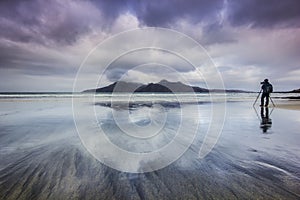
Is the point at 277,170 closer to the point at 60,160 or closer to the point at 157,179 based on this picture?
the point at 157,179

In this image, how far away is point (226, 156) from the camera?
15.6 feet

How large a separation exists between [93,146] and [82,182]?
231 centimetres

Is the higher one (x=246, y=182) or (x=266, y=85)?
(x=266, y=85)

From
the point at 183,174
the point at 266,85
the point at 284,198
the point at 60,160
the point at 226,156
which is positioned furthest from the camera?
the point at 266,85

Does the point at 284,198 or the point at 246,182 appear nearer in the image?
the point at 284,198

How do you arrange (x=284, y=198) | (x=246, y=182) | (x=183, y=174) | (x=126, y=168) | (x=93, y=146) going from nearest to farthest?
1. (x=284, y=198)
2. (x=246, y=182)
3. (x=183, y=174)
4. (x=126, y=168)
5. (x=93, y=146)

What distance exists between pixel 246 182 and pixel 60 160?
354cm

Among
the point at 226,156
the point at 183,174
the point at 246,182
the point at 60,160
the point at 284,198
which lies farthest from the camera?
the point at 226,156

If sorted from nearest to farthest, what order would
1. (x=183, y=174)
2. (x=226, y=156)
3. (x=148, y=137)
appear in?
(x=183, y=174) → (x=226, y=156) → (x=148, y=137)

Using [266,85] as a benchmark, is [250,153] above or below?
below

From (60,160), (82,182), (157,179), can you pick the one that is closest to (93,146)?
(60,160)

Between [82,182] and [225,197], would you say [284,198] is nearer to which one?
[225,197]

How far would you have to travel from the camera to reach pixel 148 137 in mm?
6746

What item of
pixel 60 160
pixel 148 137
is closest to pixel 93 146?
pixel 60 160
